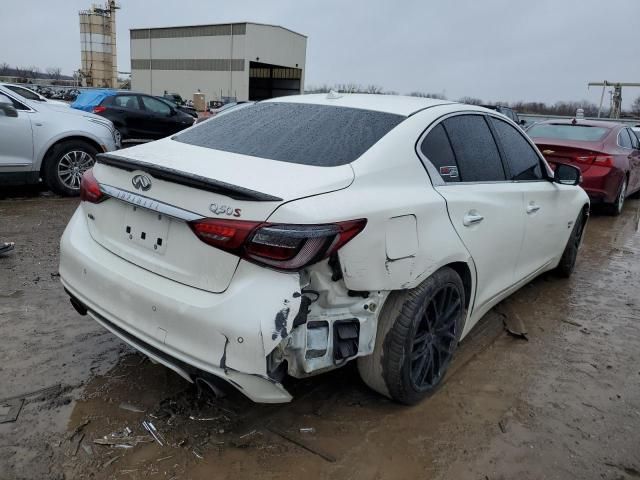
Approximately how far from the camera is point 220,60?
58.0m

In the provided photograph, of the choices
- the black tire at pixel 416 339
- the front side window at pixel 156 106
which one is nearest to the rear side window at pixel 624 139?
the black tire at pixel 416 339

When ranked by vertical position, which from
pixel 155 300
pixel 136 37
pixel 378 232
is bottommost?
pixel 155 300

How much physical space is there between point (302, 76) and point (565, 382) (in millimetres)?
59629

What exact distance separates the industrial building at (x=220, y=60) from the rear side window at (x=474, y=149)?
55.4 meters

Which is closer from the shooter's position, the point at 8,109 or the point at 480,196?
the point at 480,196

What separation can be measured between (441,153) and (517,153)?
111cm

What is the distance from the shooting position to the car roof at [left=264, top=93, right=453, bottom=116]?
Result: 304 cm

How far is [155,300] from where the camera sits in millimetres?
2293

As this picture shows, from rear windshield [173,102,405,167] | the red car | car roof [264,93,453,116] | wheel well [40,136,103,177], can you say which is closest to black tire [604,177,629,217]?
the red car

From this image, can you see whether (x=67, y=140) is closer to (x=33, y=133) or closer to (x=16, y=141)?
(x=33, y=133)

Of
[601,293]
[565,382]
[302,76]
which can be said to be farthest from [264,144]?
[302,76]

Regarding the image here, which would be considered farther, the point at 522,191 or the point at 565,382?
the point at 522,191

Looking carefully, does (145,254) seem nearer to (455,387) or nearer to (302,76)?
(455,387)

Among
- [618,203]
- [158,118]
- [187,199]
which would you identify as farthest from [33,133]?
[618,203]
